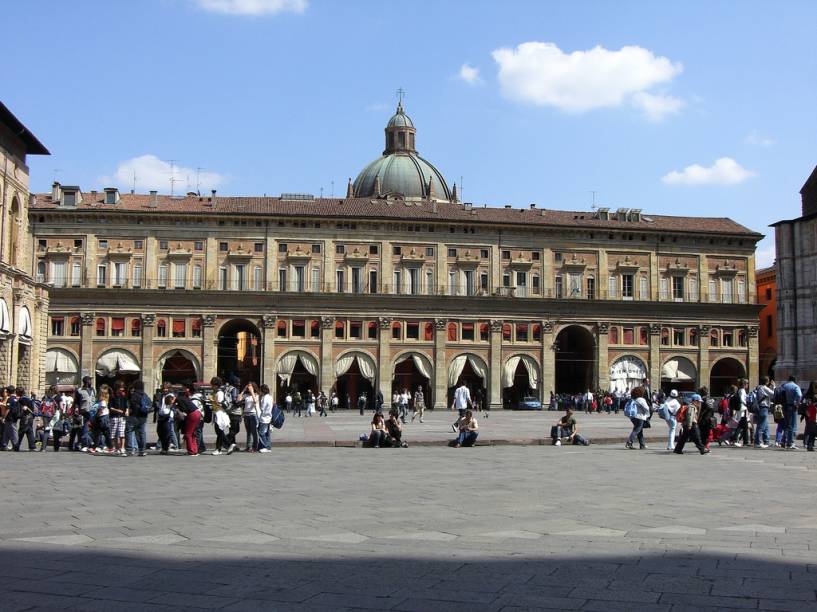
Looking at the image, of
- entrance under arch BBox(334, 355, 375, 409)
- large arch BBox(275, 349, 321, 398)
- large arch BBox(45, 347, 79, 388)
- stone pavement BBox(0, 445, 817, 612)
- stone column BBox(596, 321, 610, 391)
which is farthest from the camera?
stone column BBox(596, 321, 610, 391)

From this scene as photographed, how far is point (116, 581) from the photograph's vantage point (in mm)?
6652

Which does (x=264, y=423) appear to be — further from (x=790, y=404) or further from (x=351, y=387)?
(x=351, y=387)

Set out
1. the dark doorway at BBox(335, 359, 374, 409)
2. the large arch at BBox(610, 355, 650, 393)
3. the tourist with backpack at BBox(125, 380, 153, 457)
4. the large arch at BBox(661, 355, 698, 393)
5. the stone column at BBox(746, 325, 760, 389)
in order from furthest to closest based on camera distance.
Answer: the stone column at BBox(746, 325, 760, 389) → the large arch at BBox(661, 355, 698, 393) → the large arch at BBox(610, 355, 650, 393) → the dark doorway at BBox(335, 359, 374, 409) → the tourist with backpack at BBox(125, 380, 153, 457)

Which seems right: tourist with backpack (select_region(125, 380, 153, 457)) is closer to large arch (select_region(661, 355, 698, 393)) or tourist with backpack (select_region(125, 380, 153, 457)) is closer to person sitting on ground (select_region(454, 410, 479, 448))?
person sitting on ground (select_region(454, 410, 479, 448))

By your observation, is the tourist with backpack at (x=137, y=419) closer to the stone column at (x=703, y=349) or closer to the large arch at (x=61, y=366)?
the large arch at (x=61, y=366)

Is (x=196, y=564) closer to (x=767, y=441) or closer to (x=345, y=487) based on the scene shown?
(x=345, y=487)

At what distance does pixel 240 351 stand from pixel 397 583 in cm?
5956

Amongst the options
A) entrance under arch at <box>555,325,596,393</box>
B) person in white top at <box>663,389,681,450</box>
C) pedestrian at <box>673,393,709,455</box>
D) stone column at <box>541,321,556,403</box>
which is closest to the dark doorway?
stone column at <box>541,321,556,403</box>

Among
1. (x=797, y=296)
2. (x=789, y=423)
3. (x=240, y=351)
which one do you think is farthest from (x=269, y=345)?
(x=789, y=423)

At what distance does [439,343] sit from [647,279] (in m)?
14.8

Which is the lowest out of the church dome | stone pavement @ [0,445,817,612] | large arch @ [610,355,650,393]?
stone pavement @ [0,445,817,612]

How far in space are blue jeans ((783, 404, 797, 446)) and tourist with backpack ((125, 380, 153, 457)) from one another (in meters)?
13.3

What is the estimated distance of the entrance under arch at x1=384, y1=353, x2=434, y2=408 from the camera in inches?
2404

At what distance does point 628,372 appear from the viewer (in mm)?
63062
